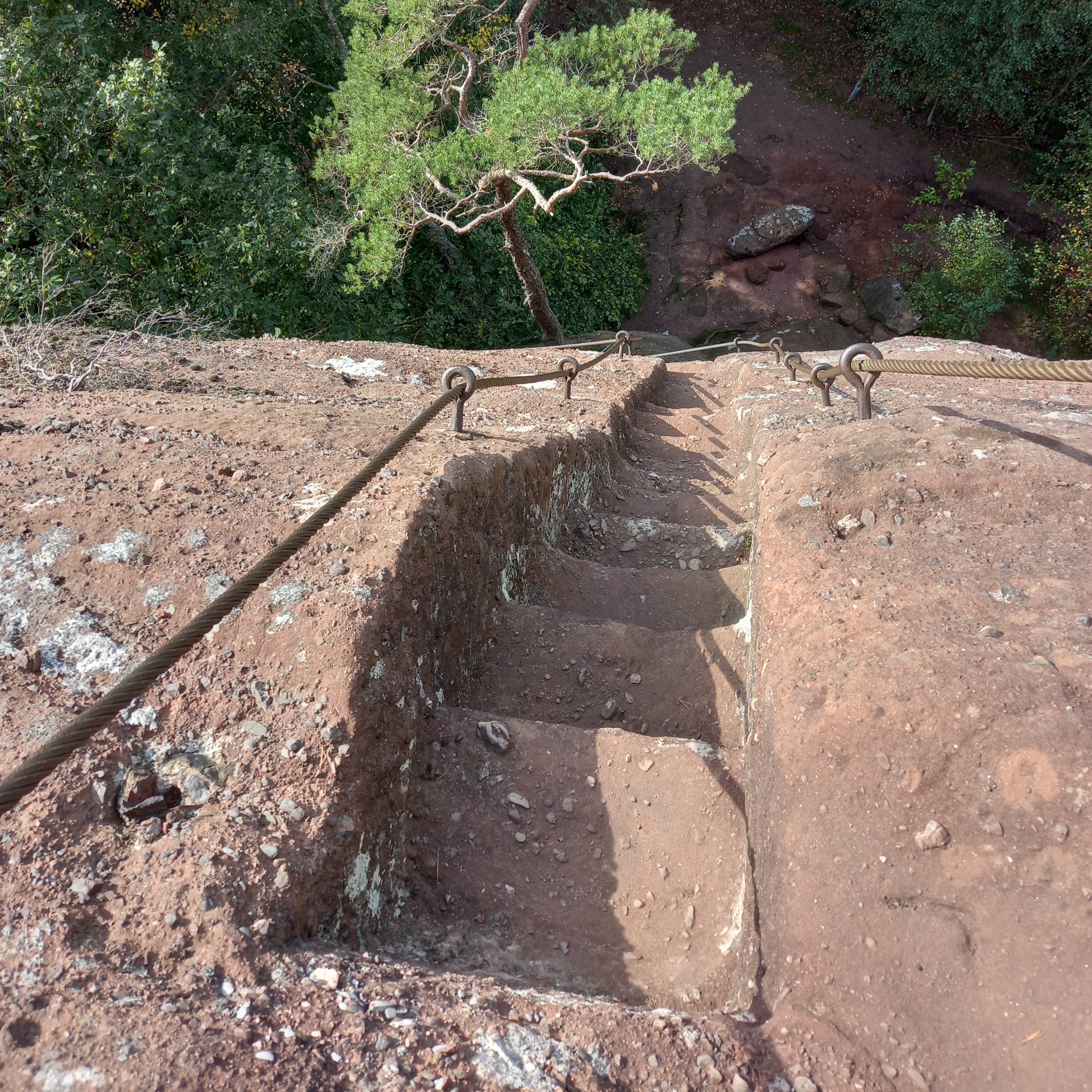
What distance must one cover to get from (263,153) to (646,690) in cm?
785

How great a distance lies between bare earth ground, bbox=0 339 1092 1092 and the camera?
4.24 ft

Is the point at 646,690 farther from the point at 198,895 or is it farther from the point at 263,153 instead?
the point at 263,153

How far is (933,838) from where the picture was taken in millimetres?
1577

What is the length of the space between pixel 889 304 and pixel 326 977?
1325 centimetres

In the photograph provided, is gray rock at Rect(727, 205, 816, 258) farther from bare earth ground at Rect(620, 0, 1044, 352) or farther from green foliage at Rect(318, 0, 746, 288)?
green foliage at Rect(318, 0, 746, 288)

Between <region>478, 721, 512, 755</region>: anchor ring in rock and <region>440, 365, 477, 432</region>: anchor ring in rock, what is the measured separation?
4.35 feet

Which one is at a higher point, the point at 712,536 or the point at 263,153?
the point at 263,153

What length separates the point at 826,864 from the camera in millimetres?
1631

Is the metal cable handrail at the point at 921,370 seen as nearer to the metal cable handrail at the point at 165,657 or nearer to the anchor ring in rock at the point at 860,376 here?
the anchor ring in rock at the point at 860,376

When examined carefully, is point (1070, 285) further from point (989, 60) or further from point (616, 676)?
point (616, 676)

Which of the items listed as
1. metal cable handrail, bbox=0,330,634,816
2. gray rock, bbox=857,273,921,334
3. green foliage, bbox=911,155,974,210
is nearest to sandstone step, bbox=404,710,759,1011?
metal cable handrail, bbox=0,330,634,816

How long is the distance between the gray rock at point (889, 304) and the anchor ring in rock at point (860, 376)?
392 inches

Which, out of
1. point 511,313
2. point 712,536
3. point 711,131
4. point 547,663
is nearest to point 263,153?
point 511,313

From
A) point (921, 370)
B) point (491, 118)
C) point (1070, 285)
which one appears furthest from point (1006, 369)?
point (1070, 285)
